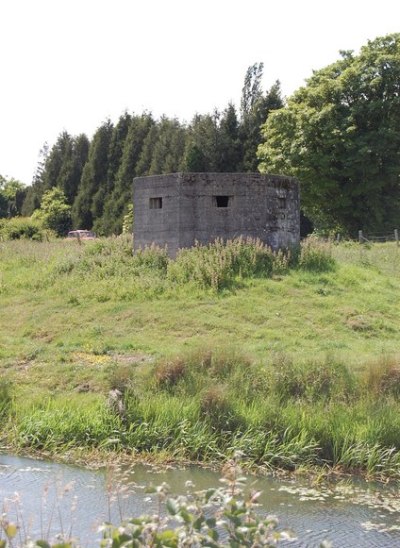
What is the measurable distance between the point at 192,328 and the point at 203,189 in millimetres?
5592

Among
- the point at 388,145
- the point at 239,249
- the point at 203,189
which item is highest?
the point at 388,145

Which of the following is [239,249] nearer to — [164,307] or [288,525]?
[164,307]

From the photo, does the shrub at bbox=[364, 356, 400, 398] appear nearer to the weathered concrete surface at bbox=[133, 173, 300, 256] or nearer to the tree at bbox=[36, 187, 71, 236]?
the weathered concrete surface at bbox=[133, 173, 300, 256]

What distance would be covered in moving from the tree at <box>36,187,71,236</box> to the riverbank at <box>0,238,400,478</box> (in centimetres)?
3650

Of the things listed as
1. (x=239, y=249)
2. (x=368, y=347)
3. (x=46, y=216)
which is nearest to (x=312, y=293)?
(x=239, y=249)

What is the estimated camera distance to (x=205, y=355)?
12047 mm

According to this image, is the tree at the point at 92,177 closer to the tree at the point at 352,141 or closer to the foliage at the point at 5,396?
the tree at the point at 352,141

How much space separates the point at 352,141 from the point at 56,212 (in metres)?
30.9

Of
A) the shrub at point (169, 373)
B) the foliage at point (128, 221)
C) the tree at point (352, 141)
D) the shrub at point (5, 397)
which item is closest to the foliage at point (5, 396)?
the shrub at point (5, 397)

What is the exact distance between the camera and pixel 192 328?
16.0 metres

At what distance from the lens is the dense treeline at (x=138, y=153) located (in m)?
50.0

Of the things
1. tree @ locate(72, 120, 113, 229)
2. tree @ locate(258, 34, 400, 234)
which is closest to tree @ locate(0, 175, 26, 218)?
tree @ locate(72, 120, 113, 229)

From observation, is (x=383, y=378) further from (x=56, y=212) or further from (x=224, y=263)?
(x=56, y=212)

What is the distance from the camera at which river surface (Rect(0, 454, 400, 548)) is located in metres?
7.13
